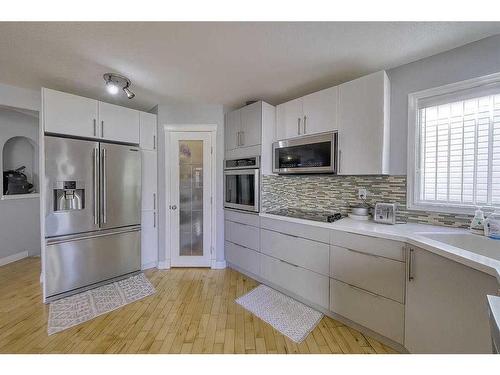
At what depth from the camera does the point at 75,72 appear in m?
2.07

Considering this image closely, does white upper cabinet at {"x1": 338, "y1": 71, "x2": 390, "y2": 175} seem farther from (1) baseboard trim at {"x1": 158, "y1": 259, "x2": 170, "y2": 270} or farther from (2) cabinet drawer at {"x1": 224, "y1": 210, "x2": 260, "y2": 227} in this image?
(1) baseboard trim at {"x1": 158, "y1": 259, "x2": 170, "y2": 270}

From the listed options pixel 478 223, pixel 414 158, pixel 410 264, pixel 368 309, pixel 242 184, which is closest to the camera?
pixel 410 264

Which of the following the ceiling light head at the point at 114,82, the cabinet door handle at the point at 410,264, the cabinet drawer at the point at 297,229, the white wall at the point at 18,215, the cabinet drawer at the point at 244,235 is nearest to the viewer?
the cabinet door handle at the point at 410,264

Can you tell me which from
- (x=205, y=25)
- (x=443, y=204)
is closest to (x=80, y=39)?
(x=205, y=25)

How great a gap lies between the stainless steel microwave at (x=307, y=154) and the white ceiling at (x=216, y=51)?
2.01ft

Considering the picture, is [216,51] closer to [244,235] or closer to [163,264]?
[244,235]

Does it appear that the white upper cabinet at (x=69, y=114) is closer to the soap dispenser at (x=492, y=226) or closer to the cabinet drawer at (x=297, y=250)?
the cabinet drawer at (x=297, y=250)

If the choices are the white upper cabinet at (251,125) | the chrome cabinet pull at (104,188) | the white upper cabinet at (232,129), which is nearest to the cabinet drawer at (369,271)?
the white upper cabinet at (251,125)

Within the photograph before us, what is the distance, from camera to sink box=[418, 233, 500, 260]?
144 cm

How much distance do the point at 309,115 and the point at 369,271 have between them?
1.62 meters

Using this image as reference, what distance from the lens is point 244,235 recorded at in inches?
108

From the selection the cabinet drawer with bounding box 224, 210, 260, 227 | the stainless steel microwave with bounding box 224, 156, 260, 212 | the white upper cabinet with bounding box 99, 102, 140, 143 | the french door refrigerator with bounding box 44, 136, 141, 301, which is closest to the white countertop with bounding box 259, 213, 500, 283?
the cabinet drawer with bounding box 224, 210, 260, 227

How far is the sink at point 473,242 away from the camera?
1.44 meters

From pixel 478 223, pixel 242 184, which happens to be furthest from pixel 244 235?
pixel 478 223
